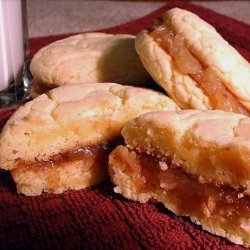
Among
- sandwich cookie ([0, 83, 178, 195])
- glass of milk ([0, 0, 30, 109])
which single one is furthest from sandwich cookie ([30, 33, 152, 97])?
sandwich cookie ([0, 83, 178, 195])

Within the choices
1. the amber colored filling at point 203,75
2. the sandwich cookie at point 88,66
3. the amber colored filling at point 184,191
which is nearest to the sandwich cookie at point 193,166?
the amber colored filling at point 184,191

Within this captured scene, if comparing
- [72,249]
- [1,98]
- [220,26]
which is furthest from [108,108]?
[220,26]

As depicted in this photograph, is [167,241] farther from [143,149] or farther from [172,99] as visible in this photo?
[172,99]

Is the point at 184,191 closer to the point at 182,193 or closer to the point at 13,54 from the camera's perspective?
the point at 182,193

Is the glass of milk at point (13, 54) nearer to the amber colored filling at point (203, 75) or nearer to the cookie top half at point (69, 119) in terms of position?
the cookie top half at point (69, 119)

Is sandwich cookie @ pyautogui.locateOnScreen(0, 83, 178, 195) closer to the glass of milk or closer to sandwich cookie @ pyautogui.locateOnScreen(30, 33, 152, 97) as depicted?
sandwich cookie @ pyautogui.locateOnScreen(30, 33, 152, 97)

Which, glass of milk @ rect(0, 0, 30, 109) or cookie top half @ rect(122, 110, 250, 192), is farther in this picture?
glass of milk @ rect(0, 0, 30, 109)

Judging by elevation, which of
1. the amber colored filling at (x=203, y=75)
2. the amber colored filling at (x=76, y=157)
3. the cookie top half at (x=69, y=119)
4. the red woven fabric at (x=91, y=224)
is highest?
the amber colored filling at (x=203, y=75)
